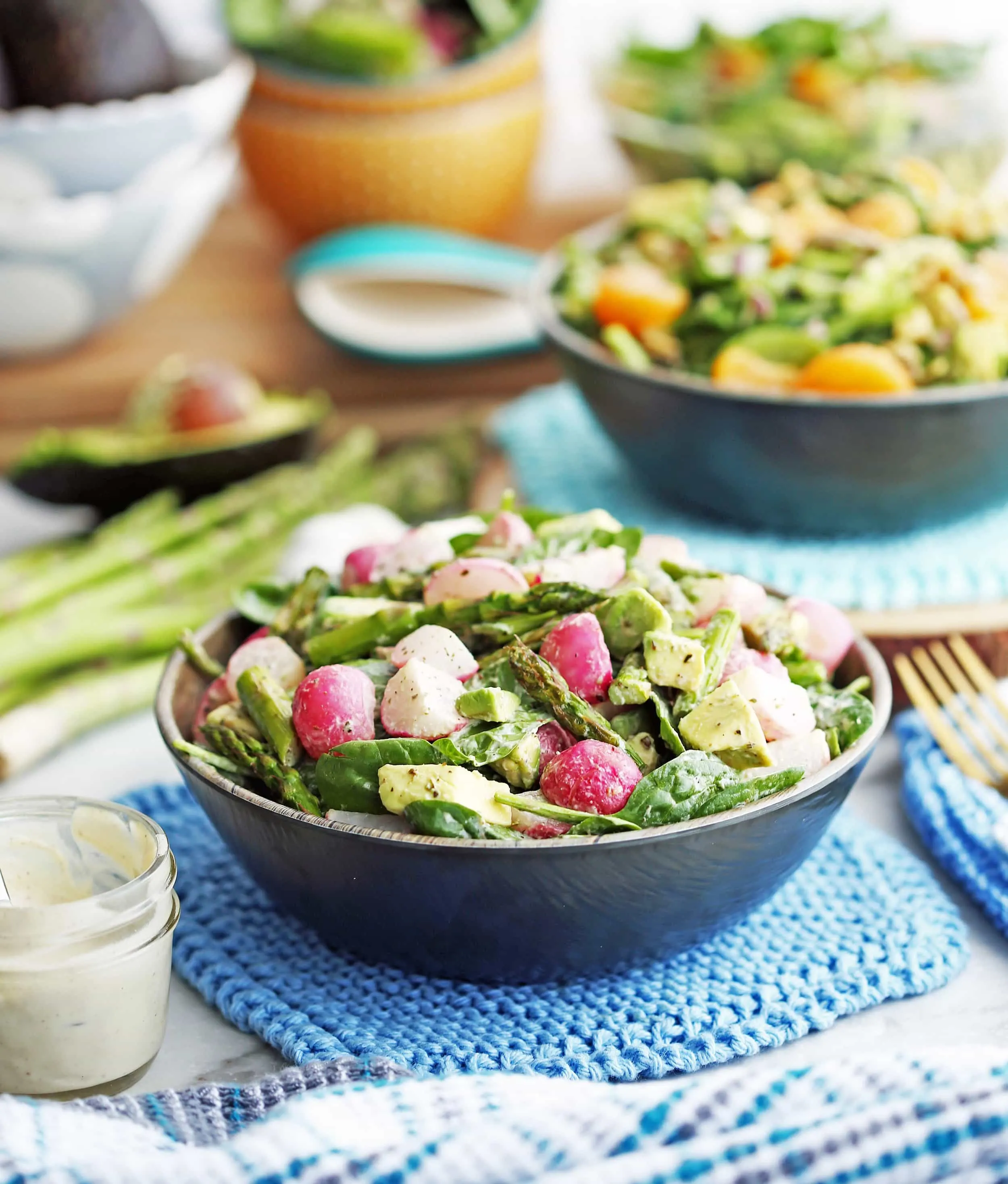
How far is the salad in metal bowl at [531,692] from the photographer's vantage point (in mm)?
980

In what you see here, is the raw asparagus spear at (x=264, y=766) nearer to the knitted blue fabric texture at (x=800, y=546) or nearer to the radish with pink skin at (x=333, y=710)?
the radish with pink skin at (x=333, y=710)

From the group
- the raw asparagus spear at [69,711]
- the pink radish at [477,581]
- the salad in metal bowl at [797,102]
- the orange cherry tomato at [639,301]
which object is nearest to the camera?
the pink radish at [477,581]

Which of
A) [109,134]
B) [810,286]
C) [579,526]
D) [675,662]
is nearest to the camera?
[675,662]

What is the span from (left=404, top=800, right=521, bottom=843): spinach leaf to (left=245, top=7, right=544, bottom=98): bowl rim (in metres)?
1.64

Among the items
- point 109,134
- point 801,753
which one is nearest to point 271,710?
point 801,753

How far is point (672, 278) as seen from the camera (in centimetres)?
176

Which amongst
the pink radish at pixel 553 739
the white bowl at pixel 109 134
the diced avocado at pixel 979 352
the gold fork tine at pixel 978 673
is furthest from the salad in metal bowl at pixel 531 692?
the white bowl at pixel 109 134

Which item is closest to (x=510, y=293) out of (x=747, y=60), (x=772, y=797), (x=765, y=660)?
(x=747, y=60)

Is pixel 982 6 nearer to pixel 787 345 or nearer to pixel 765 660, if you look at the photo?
pixel 787 345

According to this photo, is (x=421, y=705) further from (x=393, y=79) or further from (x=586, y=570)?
(x=393, y=79)

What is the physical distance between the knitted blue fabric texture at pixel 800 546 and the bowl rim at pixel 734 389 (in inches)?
4.3

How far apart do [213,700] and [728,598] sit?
428mm

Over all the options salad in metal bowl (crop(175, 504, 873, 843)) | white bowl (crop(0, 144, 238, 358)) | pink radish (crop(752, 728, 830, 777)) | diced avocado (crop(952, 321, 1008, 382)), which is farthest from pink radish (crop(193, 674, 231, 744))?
white bowl (crop(0, 144, 238, 358))

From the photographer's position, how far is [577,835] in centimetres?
96
